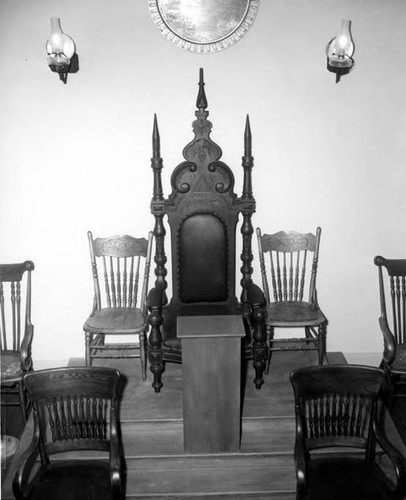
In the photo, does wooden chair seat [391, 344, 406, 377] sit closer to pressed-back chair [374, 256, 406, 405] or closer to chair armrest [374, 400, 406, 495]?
pressed-back chair [374, 256, 406, 405]

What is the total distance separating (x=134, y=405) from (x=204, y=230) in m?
1.25

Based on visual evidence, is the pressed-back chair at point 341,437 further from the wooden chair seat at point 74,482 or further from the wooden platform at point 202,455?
the wooden chair seat at point 74,482

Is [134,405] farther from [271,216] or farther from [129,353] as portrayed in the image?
[271,216]

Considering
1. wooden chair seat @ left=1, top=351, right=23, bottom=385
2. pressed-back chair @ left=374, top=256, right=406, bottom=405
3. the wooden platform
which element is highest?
pressed-back chair @ left=374, top=256, right=406, bottom=405

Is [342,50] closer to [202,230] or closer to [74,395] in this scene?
[202,230]

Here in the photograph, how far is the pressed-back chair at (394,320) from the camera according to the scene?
3.25 m

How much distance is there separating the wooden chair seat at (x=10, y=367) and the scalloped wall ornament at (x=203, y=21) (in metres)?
2.34

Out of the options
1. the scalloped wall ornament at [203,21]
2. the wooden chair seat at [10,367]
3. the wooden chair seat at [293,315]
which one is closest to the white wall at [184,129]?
the scalloped wall ornament at [203,21]

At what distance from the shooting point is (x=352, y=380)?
2.54 m

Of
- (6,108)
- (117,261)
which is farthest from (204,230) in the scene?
(6,108)

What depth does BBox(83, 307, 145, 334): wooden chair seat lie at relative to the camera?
132 inches

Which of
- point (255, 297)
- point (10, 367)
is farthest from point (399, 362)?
point (10, 367)

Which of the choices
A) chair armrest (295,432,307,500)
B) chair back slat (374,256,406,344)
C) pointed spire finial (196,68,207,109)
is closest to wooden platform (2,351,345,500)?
chair armrest (295,432,307,500)

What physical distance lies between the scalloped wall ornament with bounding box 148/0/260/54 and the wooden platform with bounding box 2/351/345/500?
91.1 inches
